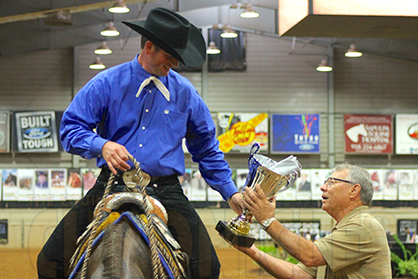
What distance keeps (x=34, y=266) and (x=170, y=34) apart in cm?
798

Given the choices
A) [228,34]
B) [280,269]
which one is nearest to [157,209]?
[280,269]

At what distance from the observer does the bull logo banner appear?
1536 cm

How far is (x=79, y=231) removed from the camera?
2758 millimetres

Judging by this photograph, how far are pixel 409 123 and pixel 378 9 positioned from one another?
9333mm

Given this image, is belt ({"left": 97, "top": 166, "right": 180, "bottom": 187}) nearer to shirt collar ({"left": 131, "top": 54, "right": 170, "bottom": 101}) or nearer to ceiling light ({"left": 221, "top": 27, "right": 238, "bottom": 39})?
shirt collar ({"left": 131, "top": 54, "right": 170, "bottom": 101})

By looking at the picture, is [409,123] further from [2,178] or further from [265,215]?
[265,215]

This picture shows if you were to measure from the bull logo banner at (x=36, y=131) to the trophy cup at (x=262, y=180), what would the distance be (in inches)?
532

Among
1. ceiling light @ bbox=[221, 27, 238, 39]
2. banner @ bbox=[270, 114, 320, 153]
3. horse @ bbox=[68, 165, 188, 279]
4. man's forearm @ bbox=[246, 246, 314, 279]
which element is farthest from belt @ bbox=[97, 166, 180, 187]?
banner @ bbox=[270, 114, 320, 153]

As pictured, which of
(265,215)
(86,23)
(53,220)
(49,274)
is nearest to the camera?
(49,274)

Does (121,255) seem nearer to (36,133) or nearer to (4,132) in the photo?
(36,133)

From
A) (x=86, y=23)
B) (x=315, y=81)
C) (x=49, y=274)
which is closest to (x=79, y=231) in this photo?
(x=49, y=274)

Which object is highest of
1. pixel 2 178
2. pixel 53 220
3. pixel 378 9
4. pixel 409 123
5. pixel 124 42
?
pixel 124 42

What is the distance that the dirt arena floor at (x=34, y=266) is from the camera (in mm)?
9609

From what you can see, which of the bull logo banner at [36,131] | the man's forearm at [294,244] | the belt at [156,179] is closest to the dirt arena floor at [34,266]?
the bull logo banner at [36,131]
